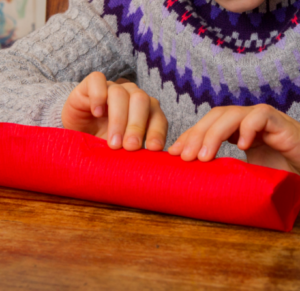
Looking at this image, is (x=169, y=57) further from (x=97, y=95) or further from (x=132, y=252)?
(x=132, y=252)

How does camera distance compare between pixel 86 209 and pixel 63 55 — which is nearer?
pixel 86 209

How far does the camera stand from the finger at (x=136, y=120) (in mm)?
399

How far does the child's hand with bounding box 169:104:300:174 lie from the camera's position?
38 cm

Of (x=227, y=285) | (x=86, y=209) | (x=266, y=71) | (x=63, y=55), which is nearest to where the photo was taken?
(x=227, y=285)

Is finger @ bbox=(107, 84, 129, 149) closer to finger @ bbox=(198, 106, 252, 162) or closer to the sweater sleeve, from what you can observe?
finger @ bbox=(198, 106, 252, 162)

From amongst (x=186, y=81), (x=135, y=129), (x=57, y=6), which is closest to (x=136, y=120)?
(x=135, y=129)

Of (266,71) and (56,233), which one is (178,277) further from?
(266,71)

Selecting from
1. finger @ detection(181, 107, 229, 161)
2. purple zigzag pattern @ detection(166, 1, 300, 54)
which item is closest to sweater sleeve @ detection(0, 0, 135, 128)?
purple zigzag pattern @ detection(166, 1, 300, 54)

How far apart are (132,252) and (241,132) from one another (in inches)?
8.0

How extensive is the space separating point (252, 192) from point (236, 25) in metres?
0.46

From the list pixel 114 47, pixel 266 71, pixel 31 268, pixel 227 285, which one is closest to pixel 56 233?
pixel 31 268

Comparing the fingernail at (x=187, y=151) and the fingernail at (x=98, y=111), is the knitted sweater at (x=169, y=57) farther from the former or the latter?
the fingernail at (x=187, y=151)

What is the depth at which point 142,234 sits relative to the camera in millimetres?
318

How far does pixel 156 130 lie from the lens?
464 mm
